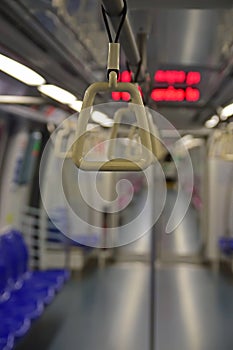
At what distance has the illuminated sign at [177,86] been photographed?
422cm

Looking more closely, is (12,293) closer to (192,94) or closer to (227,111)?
(192,94)

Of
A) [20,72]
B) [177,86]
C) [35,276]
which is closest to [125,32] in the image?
[20,72]

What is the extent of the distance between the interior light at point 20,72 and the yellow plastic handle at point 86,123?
110 centimetres

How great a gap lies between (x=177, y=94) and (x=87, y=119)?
3067 mm

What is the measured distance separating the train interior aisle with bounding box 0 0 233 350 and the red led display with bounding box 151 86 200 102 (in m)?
0.01

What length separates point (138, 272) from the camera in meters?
7.72

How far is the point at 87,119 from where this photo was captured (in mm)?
1341

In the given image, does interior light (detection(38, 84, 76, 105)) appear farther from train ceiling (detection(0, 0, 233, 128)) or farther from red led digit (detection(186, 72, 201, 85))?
red led digit (detection(186, 72, 201, 85))

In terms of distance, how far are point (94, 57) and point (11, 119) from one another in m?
2.11

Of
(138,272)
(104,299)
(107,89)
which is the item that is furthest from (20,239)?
(107,89)

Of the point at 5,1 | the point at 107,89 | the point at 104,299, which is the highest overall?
the point at 5,1

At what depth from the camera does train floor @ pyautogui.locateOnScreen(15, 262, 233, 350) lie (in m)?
4.71

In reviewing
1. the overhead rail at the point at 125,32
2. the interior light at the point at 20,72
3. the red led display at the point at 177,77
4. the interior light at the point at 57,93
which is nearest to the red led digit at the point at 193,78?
the red led display at the point at 177,77

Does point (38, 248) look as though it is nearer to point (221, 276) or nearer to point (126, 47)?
point (221, 276)
